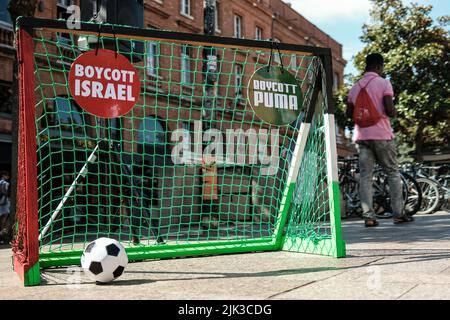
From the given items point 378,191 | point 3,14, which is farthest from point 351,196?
point 3,14

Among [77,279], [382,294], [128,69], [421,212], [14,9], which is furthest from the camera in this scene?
[421,212]

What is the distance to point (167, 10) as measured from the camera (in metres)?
21.1

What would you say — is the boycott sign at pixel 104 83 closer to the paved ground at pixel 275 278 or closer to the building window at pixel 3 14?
the paved ground at pixel 275 278

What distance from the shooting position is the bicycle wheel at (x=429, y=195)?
9.90 m

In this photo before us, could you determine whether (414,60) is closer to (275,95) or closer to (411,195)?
(411,195)

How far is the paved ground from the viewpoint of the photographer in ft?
9.47

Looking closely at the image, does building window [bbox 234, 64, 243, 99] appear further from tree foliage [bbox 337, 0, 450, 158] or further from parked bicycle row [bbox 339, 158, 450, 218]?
tree foliage [bbox 337, 0, 450, 158]

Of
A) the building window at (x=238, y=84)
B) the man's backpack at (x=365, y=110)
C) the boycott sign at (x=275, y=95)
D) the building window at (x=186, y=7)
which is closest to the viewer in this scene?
the boycott sign at (x=275, y=95)

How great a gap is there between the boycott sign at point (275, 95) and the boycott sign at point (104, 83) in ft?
3.24

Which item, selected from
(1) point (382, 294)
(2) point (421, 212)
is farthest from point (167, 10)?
(1) point (382, 294)

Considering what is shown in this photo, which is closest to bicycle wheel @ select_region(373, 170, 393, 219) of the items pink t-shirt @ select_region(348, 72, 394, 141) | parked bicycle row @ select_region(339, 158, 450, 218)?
parked bicycle row @ select_region(339, 158, 450, 218)

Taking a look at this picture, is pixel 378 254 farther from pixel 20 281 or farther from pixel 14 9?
pixel 14 9

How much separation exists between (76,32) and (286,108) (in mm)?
1820

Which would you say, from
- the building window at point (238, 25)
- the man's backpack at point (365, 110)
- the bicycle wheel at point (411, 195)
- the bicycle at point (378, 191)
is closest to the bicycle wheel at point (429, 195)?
the bicycle at point (378, 191)
